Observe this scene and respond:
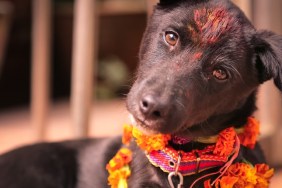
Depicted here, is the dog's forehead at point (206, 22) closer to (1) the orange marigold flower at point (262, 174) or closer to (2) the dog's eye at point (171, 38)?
(2) the dog's eye at point (171, 38)

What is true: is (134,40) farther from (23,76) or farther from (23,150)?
(23,150)

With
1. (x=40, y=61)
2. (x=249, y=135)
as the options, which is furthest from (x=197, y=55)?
(x=40, y=61)

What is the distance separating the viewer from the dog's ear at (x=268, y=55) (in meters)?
1.24

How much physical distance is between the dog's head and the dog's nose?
0.02 m

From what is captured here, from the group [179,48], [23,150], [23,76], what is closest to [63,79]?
[23,76]

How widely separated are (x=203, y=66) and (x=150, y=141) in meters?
0.25

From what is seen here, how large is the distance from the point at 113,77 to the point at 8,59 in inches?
32.7

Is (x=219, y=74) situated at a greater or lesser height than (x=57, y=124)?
greater

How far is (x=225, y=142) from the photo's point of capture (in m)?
1.32

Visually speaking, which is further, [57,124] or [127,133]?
[57,124]

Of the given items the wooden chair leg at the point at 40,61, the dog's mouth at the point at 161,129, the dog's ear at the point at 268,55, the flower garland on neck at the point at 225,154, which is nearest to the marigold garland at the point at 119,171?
the flower garland on neck at the point at 225,154

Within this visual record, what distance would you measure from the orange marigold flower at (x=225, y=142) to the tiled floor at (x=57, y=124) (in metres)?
1.27

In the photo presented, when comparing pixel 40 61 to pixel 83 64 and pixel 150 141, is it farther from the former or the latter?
pixel 150 141

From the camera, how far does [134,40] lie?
3.99 m
